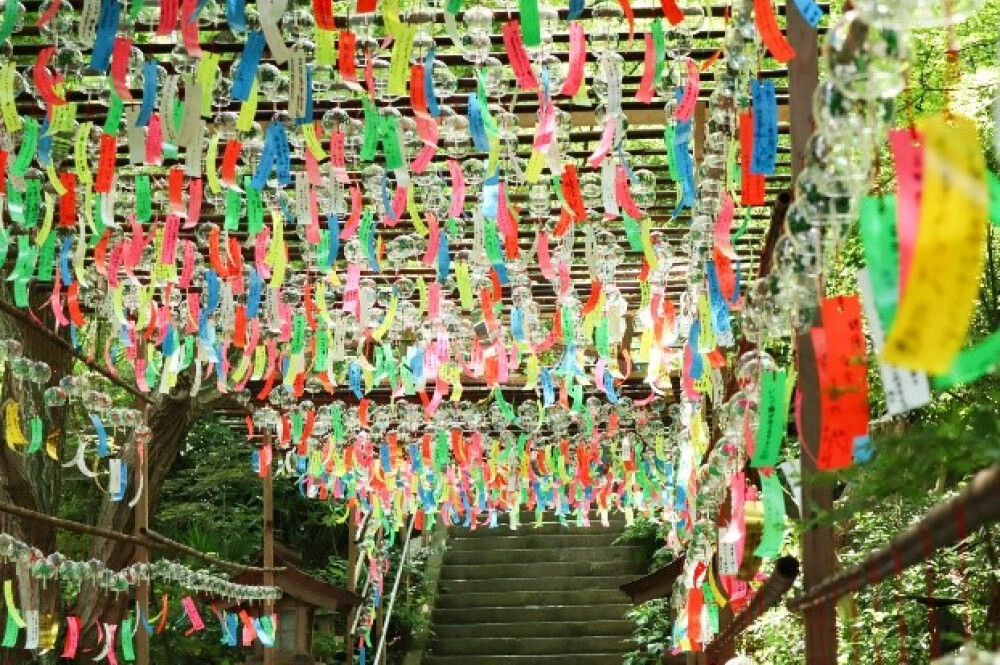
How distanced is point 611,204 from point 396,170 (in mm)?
784

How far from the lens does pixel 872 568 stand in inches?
98.9

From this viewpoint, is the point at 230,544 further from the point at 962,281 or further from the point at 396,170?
the point at 962,281

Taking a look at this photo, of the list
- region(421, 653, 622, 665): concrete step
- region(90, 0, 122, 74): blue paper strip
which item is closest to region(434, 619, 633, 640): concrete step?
region(421, 653, 622, 665): concrete step

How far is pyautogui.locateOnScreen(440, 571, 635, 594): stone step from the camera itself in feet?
52.5

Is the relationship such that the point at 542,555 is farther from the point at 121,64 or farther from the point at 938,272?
the point at 938,272

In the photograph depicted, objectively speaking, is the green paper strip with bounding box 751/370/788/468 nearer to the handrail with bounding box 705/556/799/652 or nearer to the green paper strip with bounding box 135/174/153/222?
the handrail with bounding box 705/556/799/652

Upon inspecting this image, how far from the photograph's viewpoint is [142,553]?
881cm

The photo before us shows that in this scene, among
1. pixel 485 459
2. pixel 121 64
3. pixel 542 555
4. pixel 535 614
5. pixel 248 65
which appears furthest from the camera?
pixel 542 555

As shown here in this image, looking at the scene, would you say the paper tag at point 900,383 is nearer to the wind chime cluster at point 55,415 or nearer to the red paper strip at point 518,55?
the red paper strip at point 518,55

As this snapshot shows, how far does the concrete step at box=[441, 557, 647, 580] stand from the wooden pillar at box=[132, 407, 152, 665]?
24.3ft

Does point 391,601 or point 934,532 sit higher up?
point 391,601

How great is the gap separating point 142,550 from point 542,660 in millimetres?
6667

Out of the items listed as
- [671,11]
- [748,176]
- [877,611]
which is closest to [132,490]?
[877,611]

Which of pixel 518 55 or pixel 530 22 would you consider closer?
pixel 530 22
